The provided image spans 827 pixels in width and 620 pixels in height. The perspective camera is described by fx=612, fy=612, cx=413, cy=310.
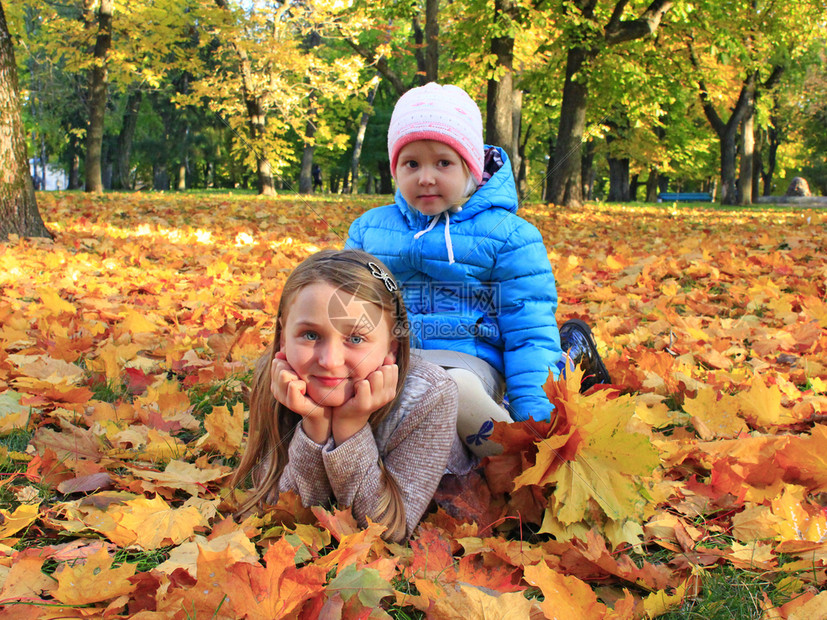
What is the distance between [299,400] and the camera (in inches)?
57.9

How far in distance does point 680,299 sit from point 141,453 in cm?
338

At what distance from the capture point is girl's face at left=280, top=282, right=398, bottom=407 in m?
1.51

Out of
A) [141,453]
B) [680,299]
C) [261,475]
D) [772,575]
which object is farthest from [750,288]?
[141,453]

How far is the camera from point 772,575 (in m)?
1.41

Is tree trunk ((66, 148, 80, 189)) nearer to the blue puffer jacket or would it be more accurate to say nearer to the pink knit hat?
the pink knit hat

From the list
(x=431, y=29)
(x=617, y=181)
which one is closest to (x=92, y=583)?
(x=431, y=29)

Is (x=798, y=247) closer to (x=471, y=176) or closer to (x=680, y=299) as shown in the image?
(x=680, y=299)

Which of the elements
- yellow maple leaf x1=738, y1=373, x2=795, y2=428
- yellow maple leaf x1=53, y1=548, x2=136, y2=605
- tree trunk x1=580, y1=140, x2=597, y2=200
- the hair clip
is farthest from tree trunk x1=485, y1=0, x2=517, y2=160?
tree trunk x1=580, y1=140, x2=597, y2=200

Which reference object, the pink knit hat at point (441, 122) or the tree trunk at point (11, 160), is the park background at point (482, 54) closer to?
the tree trunk at point (11, 160)

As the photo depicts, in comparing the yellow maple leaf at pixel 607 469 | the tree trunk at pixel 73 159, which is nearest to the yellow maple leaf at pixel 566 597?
the yellow maple leaf at pixel 607 469

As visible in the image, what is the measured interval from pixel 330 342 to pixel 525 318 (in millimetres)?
822

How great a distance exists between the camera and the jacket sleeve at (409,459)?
159 cm

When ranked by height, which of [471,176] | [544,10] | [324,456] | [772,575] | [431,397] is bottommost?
[772,575]

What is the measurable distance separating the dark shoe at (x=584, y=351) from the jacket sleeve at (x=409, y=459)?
3.02 feet
